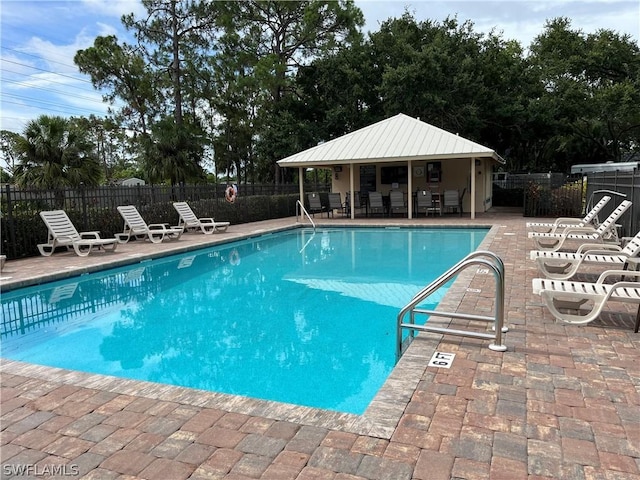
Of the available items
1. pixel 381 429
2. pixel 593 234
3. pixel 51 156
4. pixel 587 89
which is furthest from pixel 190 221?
pixel 587 89

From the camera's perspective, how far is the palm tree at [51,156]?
13.9m

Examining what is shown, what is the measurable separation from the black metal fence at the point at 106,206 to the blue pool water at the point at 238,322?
2.81 meters

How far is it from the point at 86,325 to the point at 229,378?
280 cm

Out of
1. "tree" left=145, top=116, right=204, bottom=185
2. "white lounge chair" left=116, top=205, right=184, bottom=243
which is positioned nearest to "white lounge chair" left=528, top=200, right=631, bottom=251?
"white lounge chair" left=116, top=205, right=184, bottom=243

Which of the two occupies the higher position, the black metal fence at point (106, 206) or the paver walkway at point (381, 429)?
the black metal fence at point (106, 206)

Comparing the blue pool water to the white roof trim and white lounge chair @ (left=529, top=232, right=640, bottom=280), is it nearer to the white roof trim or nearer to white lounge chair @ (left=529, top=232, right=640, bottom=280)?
white lounge chair @ (left=529, top=232, right=640, bottom=280)

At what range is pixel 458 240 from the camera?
40.6 feet

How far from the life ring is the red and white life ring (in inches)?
210

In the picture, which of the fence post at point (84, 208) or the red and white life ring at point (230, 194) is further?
the red and white life ring at point (230, 194)

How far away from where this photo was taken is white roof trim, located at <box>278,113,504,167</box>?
50.1 feet

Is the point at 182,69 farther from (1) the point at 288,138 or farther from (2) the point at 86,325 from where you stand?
(2) the point at 86,325

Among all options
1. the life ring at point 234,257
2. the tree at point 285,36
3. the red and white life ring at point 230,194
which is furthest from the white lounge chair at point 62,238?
the tree at point 285,36

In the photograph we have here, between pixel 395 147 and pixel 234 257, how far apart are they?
325 inches

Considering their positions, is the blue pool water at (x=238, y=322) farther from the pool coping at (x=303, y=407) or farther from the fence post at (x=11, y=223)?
the fence post at (x=11, y=223)
